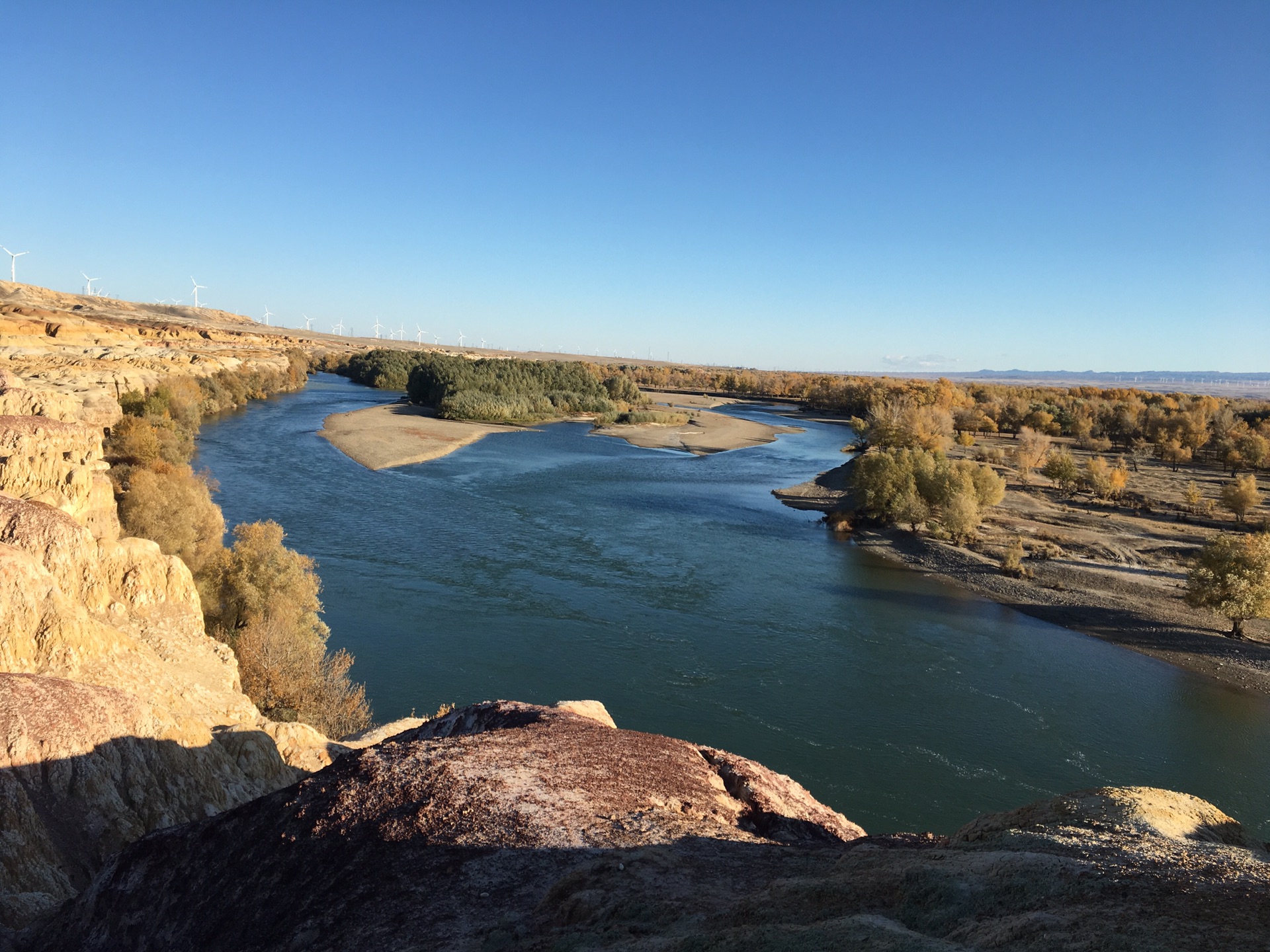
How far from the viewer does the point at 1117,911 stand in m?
5.45

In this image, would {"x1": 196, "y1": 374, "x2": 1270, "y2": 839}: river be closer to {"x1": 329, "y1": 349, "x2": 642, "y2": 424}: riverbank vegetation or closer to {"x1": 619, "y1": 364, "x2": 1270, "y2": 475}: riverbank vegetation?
{"x1": 619, "y1": 364, "x2": 1270, "y2": 475}: riverbank vegetation

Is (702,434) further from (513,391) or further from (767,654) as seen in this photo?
(767,654)

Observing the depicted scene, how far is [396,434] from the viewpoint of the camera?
230 feet

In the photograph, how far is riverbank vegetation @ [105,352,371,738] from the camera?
741 inches

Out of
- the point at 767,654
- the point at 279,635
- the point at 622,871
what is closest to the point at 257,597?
the point at 279,635

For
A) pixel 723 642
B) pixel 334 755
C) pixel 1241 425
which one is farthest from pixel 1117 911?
pixel 1241 425

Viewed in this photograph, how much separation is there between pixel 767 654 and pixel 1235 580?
18.8 meters

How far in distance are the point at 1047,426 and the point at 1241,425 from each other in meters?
17.6

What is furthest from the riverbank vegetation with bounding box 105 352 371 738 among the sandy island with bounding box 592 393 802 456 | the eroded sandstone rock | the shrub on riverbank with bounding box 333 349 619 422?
the shrub on riverbank with bounding box 333 349 619 422

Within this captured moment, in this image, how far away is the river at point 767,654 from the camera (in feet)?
66.1

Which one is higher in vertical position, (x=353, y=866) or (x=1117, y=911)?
(x=1117, y=911)

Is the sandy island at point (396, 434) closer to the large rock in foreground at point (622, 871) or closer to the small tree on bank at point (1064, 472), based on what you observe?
the large rock in foreground at point (622, 871)

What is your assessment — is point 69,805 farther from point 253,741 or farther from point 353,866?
point 353,866

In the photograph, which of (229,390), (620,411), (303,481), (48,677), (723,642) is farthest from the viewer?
(620,411)
